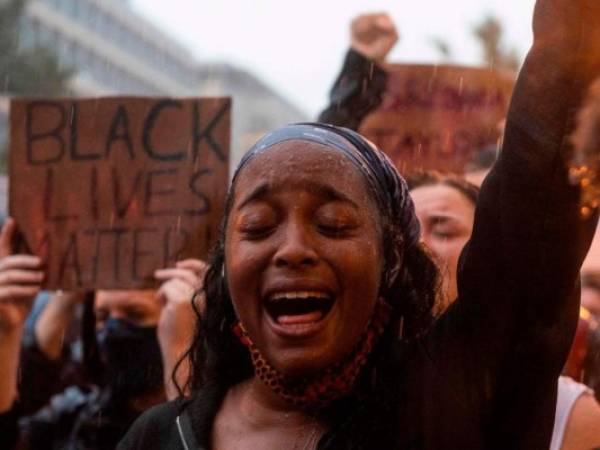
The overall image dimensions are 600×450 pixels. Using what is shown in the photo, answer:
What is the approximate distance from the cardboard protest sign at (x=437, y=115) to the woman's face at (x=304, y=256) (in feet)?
7.08

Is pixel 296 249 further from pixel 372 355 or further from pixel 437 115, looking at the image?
pixel 437 115

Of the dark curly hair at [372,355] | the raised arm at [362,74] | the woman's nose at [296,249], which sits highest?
the raised arm at [362,74]

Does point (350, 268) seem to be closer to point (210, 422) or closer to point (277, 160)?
point (277, 160)

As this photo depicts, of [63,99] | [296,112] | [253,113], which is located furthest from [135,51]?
[63,99]

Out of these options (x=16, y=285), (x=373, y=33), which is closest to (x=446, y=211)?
(x=373, y=33)

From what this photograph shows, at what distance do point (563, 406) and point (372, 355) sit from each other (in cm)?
87

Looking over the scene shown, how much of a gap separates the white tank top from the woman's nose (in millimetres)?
947

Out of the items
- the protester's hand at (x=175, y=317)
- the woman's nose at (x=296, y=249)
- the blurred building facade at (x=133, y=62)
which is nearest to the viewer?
the woman's nose at (x=296, y=249)

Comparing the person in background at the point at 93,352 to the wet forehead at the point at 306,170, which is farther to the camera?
the person in background at the point at 93,352

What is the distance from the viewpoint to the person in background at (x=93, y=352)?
127 inches

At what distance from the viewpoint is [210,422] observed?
1.79m

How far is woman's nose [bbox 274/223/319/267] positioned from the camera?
1594mm

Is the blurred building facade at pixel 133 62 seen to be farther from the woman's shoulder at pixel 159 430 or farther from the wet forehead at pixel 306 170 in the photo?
the wet forehead at pixel 306 170

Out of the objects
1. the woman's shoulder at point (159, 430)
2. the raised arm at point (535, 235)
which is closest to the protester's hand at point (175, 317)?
the woman's shoulder at point (159, 430)
